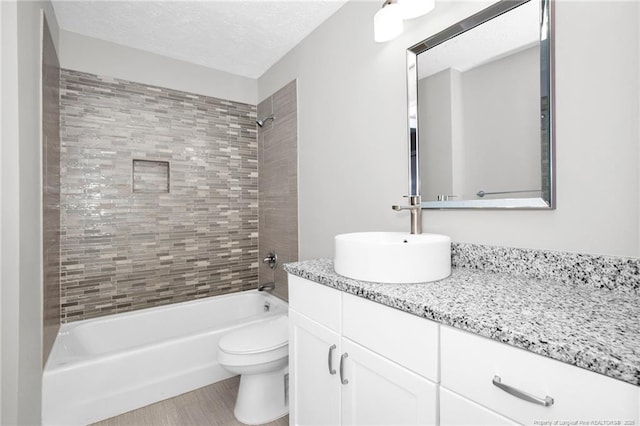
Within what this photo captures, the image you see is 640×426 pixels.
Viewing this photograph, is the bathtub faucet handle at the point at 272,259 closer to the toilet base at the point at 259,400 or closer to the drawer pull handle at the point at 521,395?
the toilet base at the point at 259,400

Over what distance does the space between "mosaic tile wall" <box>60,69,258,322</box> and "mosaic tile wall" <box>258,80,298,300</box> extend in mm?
152

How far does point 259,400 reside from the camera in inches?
69.6

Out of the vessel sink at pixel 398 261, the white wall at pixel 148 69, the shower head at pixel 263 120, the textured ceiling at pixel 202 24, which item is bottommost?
the vessel sink at pixel 398 261

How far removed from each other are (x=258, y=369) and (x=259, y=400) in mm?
215

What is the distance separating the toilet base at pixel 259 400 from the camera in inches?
68.6

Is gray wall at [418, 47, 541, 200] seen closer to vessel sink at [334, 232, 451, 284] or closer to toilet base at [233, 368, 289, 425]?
vessel sink at [334, 232, 451, 284]

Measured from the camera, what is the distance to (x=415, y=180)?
1493 mm

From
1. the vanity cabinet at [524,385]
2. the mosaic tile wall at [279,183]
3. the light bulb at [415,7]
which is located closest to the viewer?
the vanity cabinet at [524,385]

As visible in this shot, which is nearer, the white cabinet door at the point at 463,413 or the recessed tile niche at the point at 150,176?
the white cabinet door at the point at 463,413

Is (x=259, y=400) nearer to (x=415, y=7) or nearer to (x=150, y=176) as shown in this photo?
(x=150, y=176)

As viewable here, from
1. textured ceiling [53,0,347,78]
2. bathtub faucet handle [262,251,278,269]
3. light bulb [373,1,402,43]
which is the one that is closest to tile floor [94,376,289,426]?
bathtub faucet handle [262,251,278,269]

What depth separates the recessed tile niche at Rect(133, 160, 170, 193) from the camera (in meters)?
2.45

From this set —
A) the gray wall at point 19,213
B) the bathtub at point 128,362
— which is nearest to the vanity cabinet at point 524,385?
the gray wall at point 19,213

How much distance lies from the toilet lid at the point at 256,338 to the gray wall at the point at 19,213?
0.83 m
